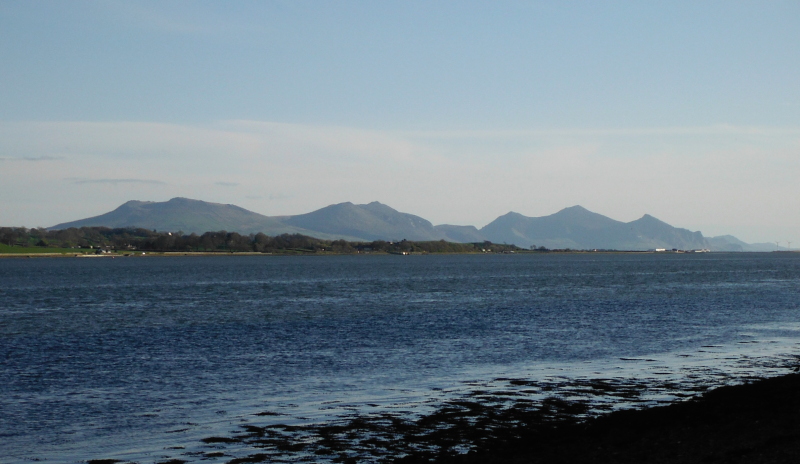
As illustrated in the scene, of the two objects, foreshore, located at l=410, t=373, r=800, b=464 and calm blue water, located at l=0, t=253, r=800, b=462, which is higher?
foreshore, located at l=410, t=373, r=800, b=464

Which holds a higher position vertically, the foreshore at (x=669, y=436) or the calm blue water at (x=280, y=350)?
the foreshore at (x=669, y=436)

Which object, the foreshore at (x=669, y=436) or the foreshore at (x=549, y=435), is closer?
the foreshore at (x=669, y=436)

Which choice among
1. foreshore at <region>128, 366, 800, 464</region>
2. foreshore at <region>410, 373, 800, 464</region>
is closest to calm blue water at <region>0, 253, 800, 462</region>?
foreshore at <region>128, 366, 800, 464</region>

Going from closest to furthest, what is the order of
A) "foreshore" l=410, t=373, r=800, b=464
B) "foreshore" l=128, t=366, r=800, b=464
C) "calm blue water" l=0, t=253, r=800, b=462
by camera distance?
"foreshore" l=410, t=373, r=800, b=464
"foreshore" l=128, t=366, r=800, b=464
"calm blue water" l=0, t=253, r=800, b=462

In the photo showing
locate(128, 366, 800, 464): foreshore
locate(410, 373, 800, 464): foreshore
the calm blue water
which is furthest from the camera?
the calm blue water

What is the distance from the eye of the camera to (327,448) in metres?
20.0

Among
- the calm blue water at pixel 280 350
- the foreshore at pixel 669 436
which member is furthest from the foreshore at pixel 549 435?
the calm blue water at pixel 280 350

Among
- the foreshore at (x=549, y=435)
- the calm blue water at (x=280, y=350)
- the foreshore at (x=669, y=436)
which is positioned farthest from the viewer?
the calm blue water at (x=280, y=350)

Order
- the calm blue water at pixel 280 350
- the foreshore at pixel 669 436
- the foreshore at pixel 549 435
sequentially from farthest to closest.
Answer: the calm blue water at pixel 280 350 → the foreshore at pixel 549 435 → the foreshore at pixel 669 436

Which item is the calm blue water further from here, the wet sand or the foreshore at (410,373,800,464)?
the foreshore at (410,373,800,464)

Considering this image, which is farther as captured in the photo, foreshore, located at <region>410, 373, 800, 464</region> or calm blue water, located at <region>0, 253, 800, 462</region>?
calm blue water, located at <region>0, 253, 800, 462</region>

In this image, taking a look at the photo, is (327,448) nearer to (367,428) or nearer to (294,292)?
(367,428)

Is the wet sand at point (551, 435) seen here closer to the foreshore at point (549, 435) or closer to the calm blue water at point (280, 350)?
the foreshore at point (549, 435)

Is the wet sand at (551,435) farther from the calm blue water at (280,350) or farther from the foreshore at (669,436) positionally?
the calm blue water at (280,350)
